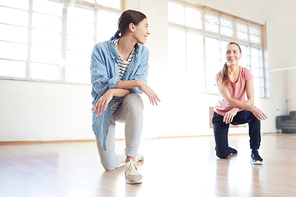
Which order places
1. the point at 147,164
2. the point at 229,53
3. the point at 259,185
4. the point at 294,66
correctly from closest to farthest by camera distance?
the point at 259,185
the point at 147,164
the point at 229,53
the point at 294,66

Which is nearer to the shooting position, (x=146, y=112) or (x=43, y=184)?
(x=43, y=184)

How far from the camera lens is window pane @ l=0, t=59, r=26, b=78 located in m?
4.63

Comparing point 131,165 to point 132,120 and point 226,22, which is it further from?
point 226,22

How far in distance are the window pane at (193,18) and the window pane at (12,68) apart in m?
4.26

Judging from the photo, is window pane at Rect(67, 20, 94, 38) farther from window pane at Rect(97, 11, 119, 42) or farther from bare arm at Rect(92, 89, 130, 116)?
bare arm at Rect(92, 89, 130, 116)

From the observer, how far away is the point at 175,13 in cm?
685

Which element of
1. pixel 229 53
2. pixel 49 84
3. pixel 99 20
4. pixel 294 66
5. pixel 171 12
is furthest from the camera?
pixel 294 66

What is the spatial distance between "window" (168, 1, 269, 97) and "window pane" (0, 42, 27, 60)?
11.0ft

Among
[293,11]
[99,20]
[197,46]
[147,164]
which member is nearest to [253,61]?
[293,11]

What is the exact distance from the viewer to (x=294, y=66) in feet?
25.9

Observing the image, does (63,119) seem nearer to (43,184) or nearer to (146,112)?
(146,112)

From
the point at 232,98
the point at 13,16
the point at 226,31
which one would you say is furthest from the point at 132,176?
the point at 226,31

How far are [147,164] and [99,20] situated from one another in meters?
4.35

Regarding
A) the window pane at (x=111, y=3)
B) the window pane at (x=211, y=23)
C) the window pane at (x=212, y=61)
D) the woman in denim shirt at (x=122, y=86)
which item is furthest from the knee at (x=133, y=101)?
the window pane at (x=211, y=23)
